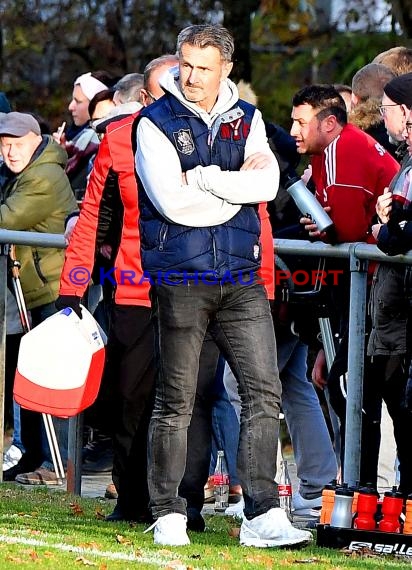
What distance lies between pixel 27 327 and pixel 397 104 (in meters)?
3.35

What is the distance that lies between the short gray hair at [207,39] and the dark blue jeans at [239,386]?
3.24 ft

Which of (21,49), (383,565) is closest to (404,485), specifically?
(383,565)

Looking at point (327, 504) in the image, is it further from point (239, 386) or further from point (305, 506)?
point (305, 506)

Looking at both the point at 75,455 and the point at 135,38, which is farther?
the point at 135,38

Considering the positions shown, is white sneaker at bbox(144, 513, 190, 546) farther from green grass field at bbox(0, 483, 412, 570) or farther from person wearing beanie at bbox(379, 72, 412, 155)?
person wearing beanie at bbox(379, 72, 412, 155)

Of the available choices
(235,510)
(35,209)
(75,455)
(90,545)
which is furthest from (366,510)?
(35,209)

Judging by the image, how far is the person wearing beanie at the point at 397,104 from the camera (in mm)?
7141

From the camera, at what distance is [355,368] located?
7.34 m

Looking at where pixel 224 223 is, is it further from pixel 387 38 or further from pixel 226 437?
pixel 387 38

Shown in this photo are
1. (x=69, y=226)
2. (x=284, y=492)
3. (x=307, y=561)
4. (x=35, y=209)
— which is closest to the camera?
(x=307, y=561)

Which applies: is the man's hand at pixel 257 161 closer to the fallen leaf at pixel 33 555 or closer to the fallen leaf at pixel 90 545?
the fallen leaf at pixel 90 545

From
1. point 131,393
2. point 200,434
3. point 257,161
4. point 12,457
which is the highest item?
point 257,161

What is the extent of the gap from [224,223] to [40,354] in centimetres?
133

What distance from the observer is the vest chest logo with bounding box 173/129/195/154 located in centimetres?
650
